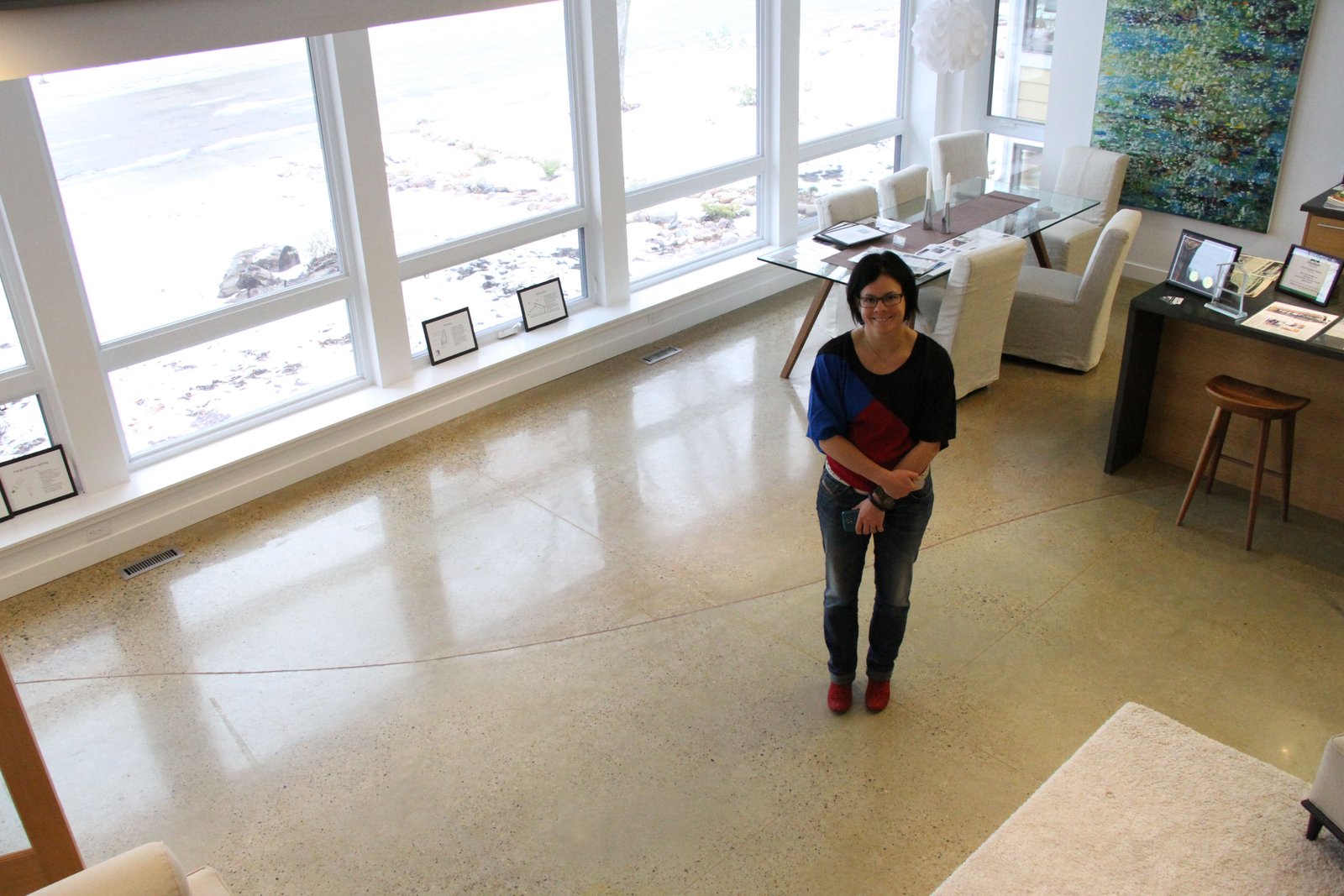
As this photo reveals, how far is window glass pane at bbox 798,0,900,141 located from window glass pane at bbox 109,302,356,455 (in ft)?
11.7

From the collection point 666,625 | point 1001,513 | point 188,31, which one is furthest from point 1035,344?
point 188,31

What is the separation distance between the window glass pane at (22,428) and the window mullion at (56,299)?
5 cm

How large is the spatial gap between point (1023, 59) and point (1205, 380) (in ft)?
12.4

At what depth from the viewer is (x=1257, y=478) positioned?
15.2 ft

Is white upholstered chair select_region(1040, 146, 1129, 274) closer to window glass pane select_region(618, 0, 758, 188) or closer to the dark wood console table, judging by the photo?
the dark wood console table

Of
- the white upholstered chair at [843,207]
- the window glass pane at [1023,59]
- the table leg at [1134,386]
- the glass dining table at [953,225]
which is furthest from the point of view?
the window glass pane at [1023,59]

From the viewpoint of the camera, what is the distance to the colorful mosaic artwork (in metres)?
6.48

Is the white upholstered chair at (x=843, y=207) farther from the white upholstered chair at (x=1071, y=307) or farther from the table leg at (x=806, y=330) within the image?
the white upholstered chair at (x=1071, y=307)

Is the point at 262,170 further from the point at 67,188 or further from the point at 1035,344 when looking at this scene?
the point at 1035,344

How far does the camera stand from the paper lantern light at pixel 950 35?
616cm

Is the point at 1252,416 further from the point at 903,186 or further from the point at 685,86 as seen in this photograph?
the point at 685,86

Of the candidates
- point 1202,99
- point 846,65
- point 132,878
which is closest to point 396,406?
point 132,878

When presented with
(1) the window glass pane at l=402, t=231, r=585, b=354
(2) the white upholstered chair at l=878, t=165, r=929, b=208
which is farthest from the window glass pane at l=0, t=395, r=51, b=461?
(2) the white upholstered chair at l=878, t=165, r=929, b=208

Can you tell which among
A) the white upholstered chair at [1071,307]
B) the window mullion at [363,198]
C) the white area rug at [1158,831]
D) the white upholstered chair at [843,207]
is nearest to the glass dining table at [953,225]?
the white upholstered chair at [843,207]
